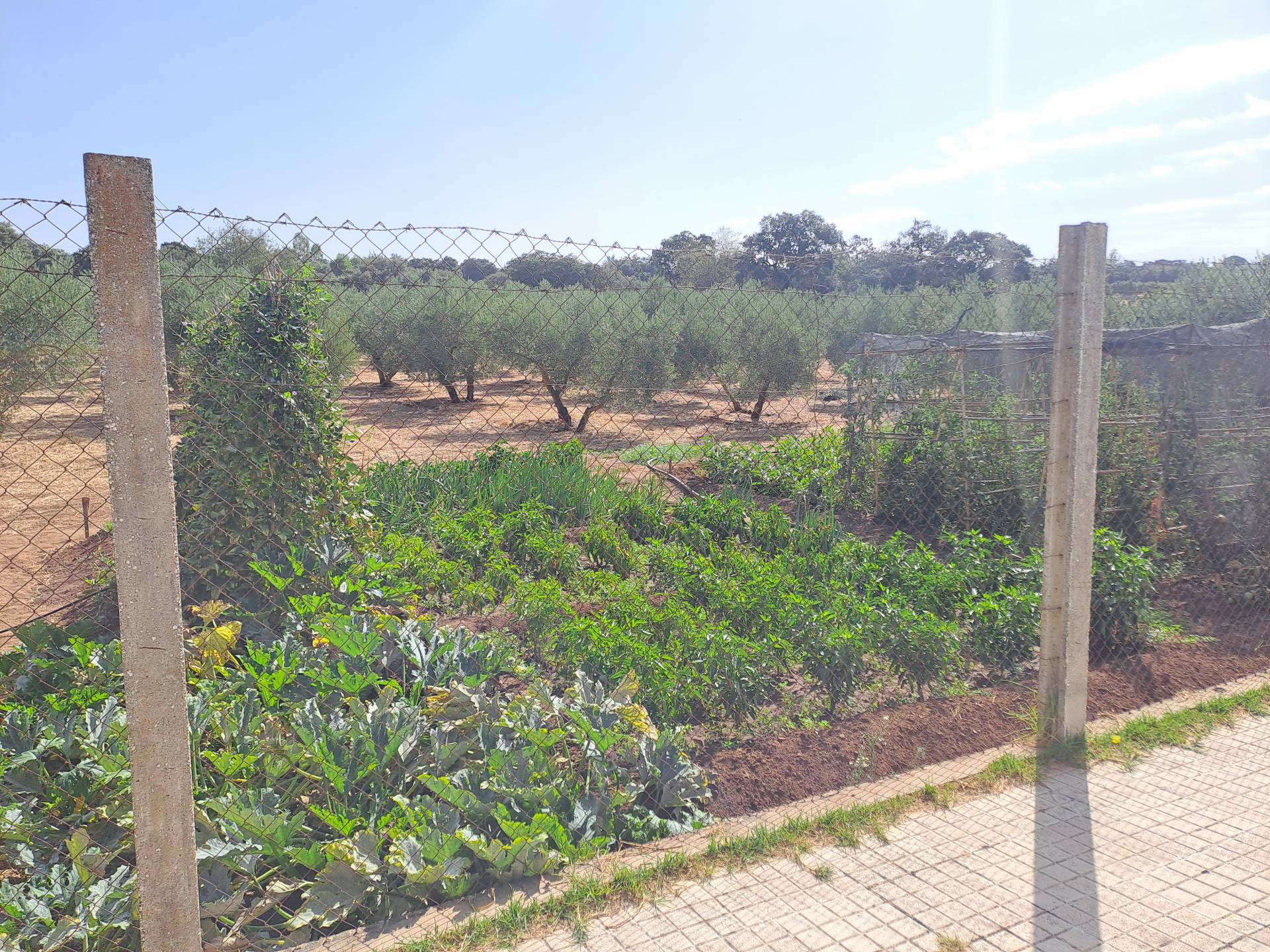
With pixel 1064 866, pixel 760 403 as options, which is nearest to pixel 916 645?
pixel 1064 866

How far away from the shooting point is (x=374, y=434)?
13.2 m

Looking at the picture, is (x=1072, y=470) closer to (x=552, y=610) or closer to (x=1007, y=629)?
(x=1007, y=629)

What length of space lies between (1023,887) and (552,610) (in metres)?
2.21

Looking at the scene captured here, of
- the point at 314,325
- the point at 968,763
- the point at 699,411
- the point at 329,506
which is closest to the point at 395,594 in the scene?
the point at 329,506

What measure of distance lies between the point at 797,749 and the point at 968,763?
0.65 metres

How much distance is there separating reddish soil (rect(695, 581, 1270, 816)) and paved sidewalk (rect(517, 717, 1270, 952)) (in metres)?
0.33

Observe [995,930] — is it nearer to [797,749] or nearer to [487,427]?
[797,749]

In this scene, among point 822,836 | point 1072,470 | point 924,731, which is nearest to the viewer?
point 822,836

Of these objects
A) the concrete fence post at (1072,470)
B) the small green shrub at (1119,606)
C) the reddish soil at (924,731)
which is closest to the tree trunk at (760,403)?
the small green shrub at (1119,606)

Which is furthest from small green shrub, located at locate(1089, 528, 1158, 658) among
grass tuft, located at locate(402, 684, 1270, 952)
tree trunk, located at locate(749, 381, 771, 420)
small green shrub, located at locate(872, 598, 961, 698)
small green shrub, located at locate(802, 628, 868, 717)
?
tree trunk, located at locate(749, 381, 771, 420)

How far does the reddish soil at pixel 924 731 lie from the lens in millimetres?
3107

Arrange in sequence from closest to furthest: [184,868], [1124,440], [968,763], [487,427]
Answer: [184,868]
[968,763]
[1124,440]
[487,427]

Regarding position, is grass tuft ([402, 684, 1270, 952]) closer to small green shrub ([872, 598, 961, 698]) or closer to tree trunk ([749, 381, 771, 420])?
small green shrub ([872, 598, 961, 698])

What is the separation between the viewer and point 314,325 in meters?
4.32
